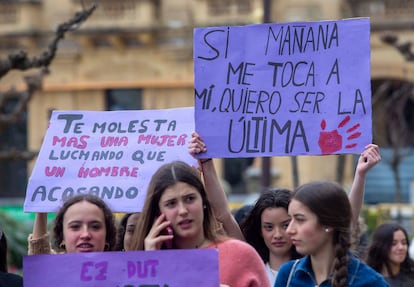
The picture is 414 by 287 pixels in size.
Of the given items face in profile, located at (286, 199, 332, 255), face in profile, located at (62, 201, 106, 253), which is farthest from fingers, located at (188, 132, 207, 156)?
face in profile, located at (286, 199, 332, 255)

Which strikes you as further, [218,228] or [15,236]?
[15,236]

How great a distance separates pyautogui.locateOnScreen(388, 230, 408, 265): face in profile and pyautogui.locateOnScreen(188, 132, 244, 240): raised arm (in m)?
2.48

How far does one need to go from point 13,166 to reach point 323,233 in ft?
88.6

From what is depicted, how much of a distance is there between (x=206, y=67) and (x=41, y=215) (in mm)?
1080

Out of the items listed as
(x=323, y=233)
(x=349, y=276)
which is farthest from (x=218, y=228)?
(x=349, y=276)

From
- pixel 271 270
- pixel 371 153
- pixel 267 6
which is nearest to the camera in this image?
pixel 371 153

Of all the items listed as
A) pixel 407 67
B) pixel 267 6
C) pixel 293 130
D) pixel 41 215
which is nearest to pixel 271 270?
pixel 293 130

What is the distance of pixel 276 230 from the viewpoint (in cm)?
574

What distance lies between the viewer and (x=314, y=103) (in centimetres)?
539

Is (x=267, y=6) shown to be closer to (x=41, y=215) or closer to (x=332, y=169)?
(x=41, y=215)

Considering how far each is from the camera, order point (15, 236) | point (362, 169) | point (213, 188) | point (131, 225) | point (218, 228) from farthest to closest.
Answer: point (15, 236)
point (131, 225)
point (213, 188)
point (362, 169)
point (218, 228)

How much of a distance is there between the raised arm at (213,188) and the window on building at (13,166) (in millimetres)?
25648

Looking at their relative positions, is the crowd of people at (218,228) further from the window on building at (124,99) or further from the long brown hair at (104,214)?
the window on building at (124,99)

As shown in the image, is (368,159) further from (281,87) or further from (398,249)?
(398,249)
